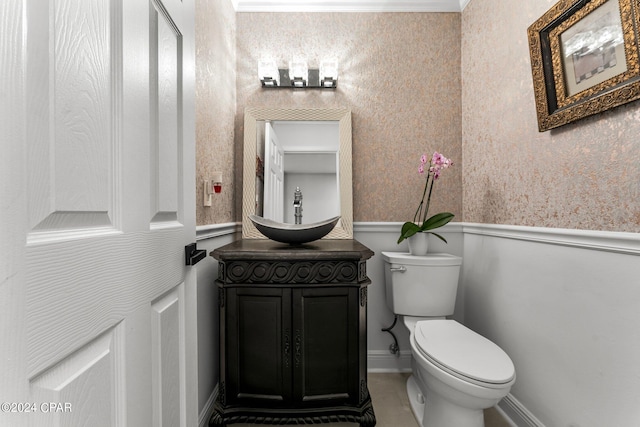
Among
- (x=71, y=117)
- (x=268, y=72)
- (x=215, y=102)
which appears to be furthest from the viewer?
(x=268, y=72)

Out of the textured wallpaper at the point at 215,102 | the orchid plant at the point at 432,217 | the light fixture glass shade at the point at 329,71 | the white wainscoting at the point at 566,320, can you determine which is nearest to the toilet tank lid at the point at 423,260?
the orchid plant at the point at 432,217

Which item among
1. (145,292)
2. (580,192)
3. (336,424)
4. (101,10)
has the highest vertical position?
(101,10)

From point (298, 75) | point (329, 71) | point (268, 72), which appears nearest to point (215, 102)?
→ point (268, 72)

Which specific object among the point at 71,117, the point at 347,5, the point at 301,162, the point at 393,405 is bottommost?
the point at 393,405

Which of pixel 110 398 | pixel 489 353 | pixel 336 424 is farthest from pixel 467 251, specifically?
pixel 110 398

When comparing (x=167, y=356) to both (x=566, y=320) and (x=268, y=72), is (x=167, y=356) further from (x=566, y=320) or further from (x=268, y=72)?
(x=268, y=72)

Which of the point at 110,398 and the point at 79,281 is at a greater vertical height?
the point at 79,281

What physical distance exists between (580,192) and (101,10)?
163 cm

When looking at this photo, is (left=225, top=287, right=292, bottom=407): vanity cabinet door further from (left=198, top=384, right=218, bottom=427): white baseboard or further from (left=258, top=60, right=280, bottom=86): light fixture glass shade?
(left=258, top=60, right=280, bottom=86): light fixture glass shade

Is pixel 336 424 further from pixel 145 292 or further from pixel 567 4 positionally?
pixel 567 4

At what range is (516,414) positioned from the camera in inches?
63.0

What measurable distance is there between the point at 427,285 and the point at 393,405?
705 mm

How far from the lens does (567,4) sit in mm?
1248

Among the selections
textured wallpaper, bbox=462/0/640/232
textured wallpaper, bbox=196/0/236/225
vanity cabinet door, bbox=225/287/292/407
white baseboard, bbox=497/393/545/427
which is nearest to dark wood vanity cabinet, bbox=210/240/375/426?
vanity cabinet door, bbox=225/287/292/407
